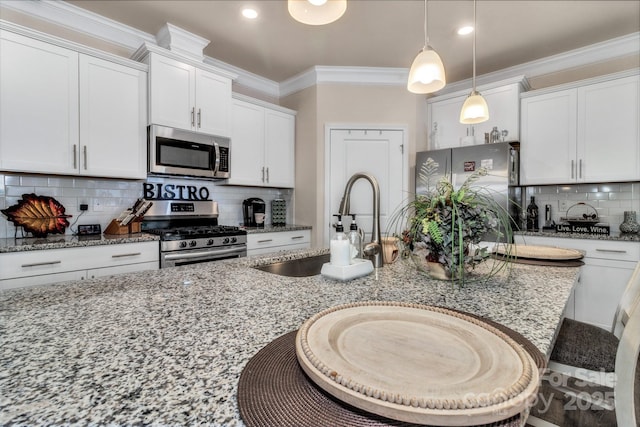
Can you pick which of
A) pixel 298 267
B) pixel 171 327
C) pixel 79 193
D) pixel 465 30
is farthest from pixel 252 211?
pixel 171 327

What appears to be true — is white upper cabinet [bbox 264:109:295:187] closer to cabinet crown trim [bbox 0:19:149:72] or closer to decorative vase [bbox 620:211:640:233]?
cabinet crown trim [bbox 0:19:149:72]

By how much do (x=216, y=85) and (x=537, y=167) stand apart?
10.6 ft

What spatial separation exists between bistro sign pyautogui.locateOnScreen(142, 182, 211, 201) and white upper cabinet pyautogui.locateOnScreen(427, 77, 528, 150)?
2701 mm

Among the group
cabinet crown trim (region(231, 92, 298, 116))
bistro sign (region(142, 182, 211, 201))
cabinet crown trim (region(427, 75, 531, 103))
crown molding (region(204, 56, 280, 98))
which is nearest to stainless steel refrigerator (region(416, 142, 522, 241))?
cabinet crown trim (region(427, 75, 531, 103))

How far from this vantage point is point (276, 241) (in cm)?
337

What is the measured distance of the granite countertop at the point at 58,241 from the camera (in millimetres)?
1883

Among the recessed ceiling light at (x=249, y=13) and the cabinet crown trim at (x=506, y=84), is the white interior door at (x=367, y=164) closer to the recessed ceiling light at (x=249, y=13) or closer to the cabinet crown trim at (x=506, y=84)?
the cabinet crown trim at (x=506, y=84)

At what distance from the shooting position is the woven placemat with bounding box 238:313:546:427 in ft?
1.28

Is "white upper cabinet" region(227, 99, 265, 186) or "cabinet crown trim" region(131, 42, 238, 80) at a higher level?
"cabinet crown trim" region(131, 42, 238, 80)

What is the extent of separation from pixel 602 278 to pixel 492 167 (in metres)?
1.28

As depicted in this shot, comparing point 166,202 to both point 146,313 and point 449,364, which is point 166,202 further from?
point 449,364

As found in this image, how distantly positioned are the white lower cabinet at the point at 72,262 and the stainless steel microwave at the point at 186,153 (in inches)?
28.2

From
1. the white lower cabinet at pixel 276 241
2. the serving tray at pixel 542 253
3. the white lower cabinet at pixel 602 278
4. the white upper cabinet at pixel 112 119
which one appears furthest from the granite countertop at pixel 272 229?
the white lower cabinet at pixel 602 278

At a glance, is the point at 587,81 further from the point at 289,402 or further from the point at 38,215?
the point at 38,215
